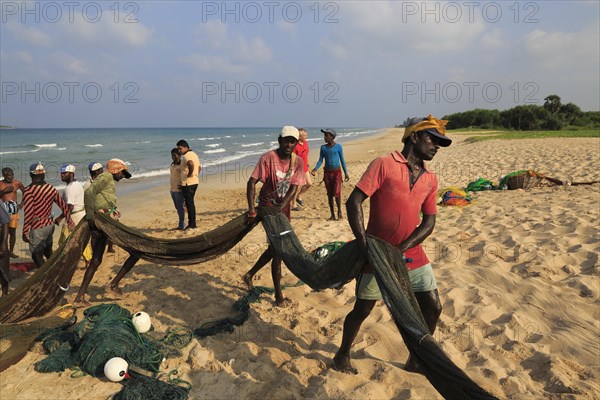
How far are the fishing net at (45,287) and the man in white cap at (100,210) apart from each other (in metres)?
0.24

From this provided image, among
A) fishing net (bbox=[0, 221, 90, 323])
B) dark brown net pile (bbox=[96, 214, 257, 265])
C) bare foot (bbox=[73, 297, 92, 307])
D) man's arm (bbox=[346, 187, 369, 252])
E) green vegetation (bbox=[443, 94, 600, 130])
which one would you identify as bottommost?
bare foot (bbox=[73, 297, 92, 307])

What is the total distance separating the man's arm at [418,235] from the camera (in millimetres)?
2900

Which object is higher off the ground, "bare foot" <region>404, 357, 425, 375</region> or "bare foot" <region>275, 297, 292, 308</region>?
"bare foot" <region>275, 297, 292, 308</region>

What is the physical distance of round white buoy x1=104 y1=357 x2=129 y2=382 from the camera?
306 centimetres

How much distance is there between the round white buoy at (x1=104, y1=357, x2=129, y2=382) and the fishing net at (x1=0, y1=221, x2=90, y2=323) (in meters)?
1.50

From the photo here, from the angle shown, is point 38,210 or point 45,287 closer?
point 45,287

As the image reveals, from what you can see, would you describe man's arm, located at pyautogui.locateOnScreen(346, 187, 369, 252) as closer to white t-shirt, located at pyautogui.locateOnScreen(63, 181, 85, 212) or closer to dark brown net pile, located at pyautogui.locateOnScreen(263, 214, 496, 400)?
dark brown net pile, located at pyautogui.locateOnScreen(263, 214, 496, 400)

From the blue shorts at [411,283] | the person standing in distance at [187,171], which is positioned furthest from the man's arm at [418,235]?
the person standing in distance at [187,171]

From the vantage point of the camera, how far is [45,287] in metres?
4.04

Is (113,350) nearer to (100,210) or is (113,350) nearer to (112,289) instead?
(112,289)

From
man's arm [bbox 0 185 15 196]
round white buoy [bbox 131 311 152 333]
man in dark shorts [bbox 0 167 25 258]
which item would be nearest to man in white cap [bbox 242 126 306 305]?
round white buoy [bbox 131 311 152 333]

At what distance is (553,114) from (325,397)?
5798 centimetres

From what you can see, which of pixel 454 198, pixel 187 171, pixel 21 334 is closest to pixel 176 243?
pixel 21 334

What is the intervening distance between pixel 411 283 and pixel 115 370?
7.88ft
